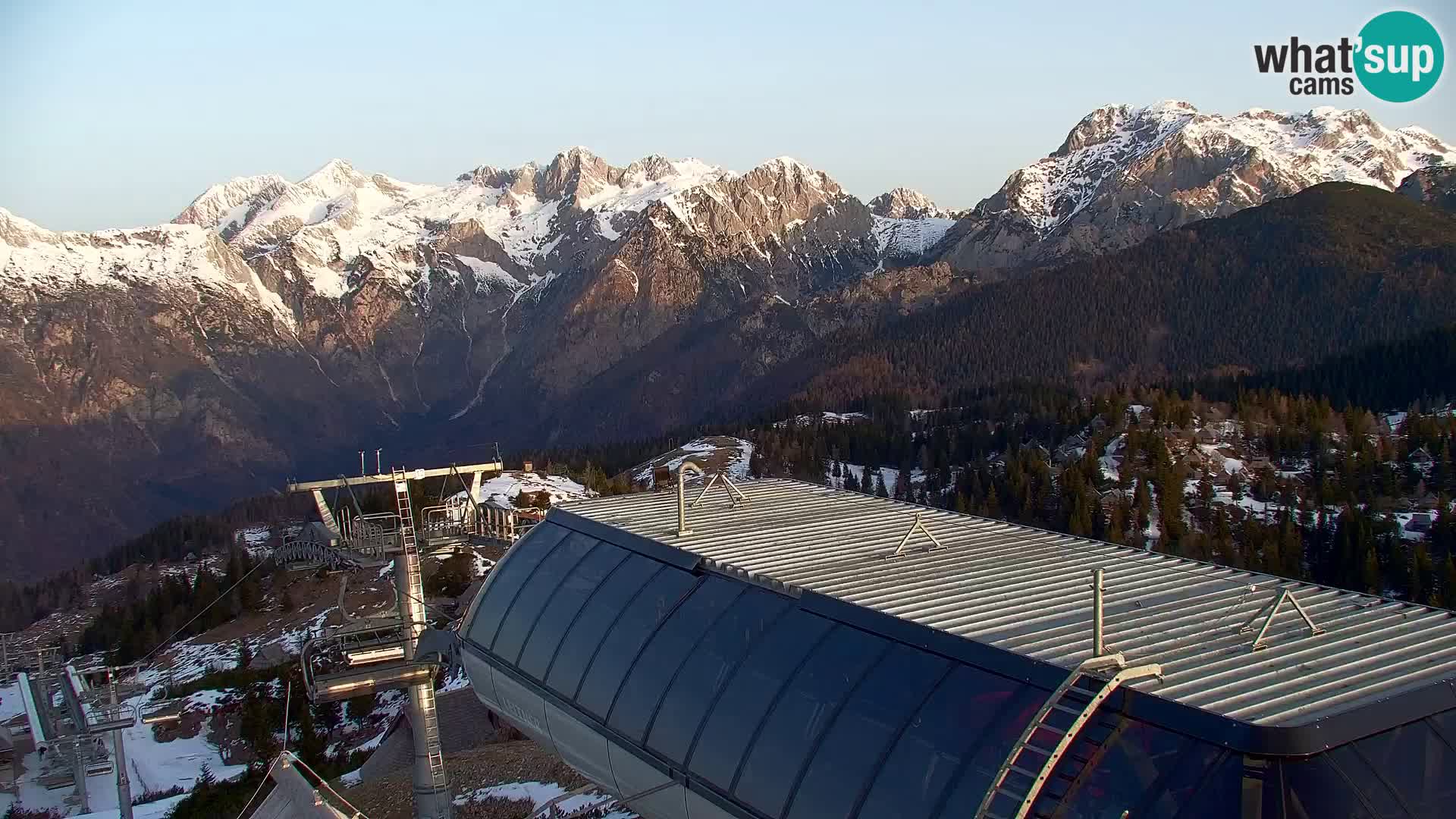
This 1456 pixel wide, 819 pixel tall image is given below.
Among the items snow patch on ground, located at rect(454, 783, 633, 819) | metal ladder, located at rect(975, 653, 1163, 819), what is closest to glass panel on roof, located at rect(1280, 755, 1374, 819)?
metal ladder, located at rect(975, 653, 1163, 819)

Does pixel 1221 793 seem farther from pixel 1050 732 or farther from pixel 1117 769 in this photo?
pixel 1050 732

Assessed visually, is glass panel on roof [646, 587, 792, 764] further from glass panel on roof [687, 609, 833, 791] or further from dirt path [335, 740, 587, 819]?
dirt path [335, 740, 587, 819]

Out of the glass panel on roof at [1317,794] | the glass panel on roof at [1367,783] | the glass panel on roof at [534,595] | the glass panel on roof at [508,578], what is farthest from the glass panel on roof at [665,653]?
the glass panel on roof at [1367,783]

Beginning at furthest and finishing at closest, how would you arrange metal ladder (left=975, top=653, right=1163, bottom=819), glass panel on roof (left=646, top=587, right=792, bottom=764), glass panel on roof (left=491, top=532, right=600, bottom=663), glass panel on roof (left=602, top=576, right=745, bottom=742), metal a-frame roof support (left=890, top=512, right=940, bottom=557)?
glass panel on roof (left=491, top=532, right=600, bottom=663)
metal a-frame roof support (left=890, top=512, right=940, bottom=557)
glass panel on roof (left=602, top=576, right=745, bottom=742)
glass panel on roof (left=646, top=587, right=792, bottom=764)
metal ladder (left=975, top=653, right=1163, bottom=819)

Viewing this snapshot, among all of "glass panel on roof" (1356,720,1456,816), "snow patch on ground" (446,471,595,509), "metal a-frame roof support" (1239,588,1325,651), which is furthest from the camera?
"snow patch on ground" (446,471,595,509)

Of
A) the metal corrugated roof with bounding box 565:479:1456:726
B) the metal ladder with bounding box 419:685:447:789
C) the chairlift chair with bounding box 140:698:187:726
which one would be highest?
the metal corrugated roof with bounding box 565:479:1456:726

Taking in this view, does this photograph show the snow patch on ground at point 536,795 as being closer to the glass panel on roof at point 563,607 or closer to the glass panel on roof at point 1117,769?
the glass panel on roof at point 563,607

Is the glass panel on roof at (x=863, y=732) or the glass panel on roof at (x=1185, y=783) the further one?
the glass panel on roof at (x=863, y=732)

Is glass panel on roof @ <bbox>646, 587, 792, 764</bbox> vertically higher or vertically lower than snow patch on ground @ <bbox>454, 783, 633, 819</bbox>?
higher
